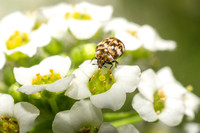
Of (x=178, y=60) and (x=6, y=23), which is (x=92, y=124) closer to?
(x=6, y=23)

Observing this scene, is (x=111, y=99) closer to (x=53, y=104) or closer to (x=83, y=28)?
(x=53, y=104)

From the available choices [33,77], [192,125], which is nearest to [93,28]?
[33,77]

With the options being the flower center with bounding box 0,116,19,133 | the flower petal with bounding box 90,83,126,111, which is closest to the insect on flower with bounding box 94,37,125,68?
the flower petal with bounding box 90,83,126,111

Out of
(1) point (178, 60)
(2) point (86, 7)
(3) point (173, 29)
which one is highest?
(2) point (86, 7)

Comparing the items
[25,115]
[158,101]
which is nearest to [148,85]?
[158,101]

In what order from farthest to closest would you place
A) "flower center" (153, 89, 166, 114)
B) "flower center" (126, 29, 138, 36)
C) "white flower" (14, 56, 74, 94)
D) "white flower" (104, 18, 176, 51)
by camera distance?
"flower center" (126, 29, 138, 36), "white flower" (104, 18, 176, 51), "flower center" (153, 89, 166, 114), "white flower" (14, 56, 74, 94)

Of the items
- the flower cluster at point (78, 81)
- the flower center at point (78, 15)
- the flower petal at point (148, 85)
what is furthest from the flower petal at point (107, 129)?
the flower center at point (78, 15)

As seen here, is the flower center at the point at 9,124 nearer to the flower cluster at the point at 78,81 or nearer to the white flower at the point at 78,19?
the flower cluster at the point at 78,81

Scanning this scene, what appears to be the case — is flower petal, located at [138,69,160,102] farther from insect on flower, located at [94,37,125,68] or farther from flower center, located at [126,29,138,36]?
flower center, located at [126,29,138,36]
